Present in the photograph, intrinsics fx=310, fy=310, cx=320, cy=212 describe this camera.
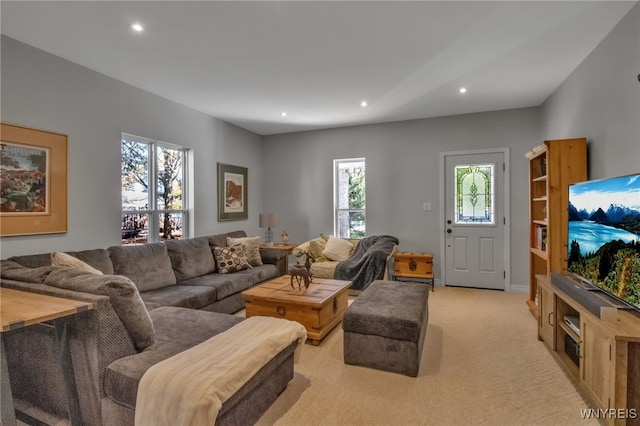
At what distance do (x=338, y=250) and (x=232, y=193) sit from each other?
1.99 metres

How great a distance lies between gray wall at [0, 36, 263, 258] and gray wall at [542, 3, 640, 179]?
4493 millimetres

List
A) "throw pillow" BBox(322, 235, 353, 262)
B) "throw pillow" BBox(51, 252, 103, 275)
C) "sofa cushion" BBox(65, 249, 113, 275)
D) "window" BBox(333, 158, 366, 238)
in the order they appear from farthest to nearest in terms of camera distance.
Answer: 1. "window" BBox(333, 158, 366, 238)
2. "throw pillow" BBox(322, 235, 353, 262)
3. "sofa cushion" BBox(65, 249, 113, 275)
4. "throw pillow" BBox(51, 252, 103, 275)

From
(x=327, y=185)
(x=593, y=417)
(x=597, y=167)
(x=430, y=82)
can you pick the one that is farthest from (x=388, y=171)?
(x=593, y=417)

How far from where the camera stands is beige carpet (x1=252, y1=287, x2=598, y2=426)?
1.80m

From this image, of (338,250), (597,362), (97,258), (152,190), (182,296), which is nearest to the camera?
(597,362)

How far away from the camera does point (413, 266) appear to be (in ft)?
15.0

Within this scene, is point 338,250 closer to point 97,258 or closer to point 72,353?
point 97,258

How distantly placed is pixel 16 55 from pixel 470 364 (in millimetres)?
4390

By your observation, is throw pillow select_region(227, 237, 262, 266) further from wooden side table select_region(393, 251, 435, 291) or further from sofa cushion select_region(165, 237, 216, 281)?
wooden side table select_region(393, 251, 435, 291)

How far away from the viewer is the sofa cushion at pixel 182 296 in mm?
2787

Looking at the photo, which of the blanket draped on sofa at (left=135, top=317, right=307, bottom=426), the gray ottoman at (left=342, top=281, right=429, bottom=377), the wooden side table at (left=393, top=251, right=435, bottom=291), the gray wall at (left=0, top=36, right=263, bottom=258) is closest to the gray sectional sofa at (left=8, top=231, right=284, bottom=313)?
the gray wall at (left=0, top=36, right=263, bottom=258)

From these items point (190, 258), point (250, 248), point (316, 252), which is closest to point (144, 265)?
point (190, 258)

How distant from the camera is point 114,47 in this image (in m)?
2.64

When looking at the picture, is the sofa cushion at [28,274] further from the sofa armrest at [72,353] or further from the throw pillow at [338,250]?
the throw pillow at [338,250]
